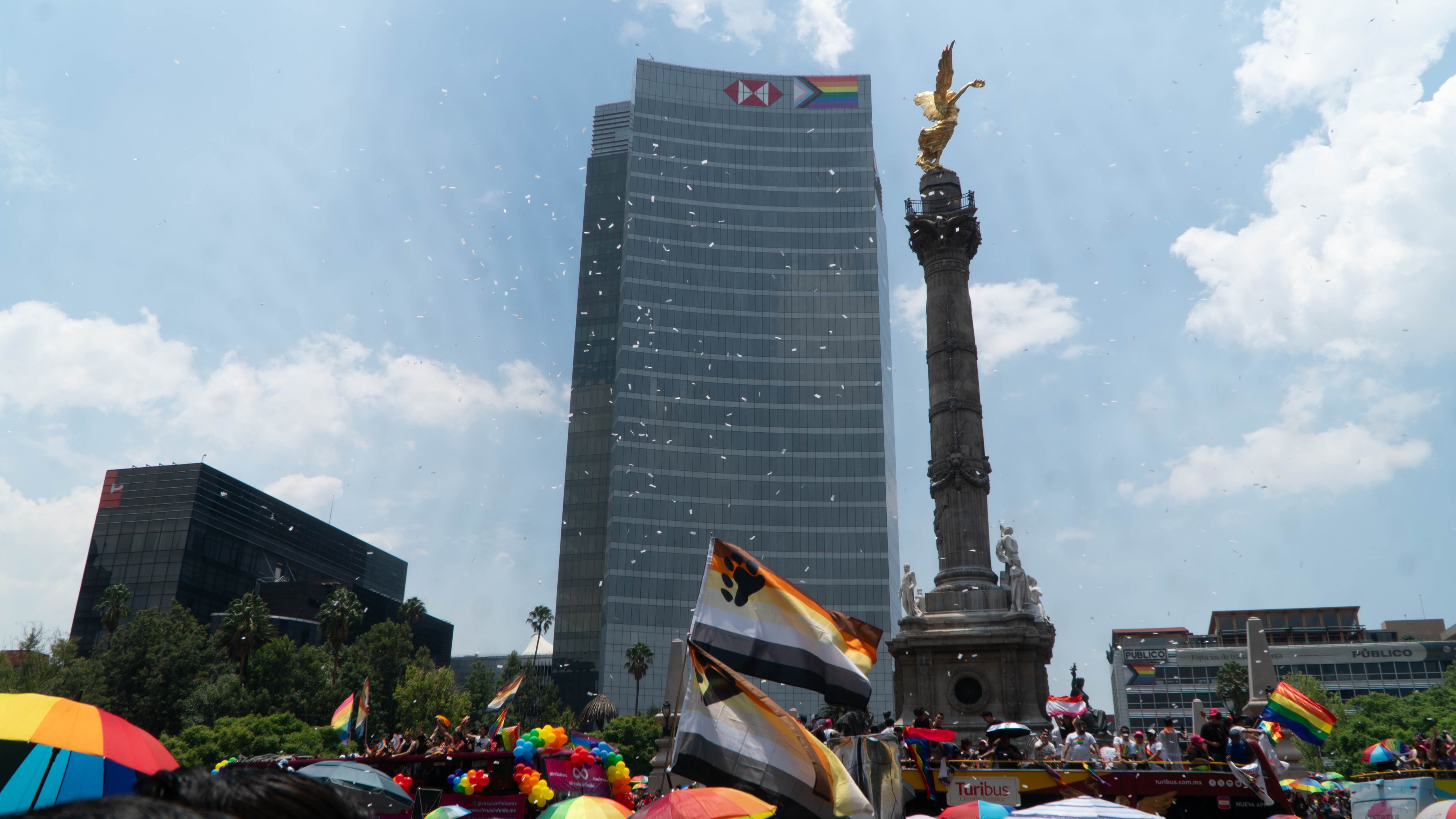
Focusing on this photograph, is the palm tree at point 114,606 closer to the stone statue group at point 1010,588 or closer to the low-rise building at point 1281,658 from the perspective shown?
the stone statue group at point 1010,588

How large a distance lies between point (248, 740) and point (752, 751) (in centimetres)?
4781

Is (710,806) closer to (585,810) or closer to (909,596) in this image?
(585,810)

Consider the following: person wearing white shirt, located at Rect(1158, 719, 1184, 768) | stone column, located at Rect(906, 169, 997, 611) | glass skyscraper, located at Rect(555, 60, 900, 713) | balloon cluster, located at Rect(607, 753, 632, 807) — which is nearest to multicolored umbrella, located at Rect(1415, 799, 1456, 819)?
person wearing white shirt, located at Rect(1158, 719, 1184, 768)

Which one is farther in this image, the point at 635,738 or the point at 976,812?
the point at 635,738

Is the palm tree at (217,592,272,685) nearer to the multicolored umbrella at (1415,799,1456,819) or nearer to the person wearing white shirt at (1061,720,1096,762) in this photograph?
the person wearing white shirt at (1061,720,1096,762)

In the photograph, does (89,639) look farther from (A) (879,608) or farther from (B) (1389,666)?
(B) (1389,666)

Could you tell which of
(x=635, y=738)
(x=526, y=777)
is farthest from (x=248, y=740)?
(x=526, y=777)

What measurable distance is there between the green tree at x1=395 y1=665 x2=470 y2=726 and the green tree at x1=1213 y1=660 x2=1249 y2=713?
64.3 meters

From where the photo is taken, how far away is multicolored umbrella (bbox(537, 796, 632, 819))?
12.1 meters

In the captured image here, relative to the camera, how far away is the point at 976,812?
46.4 feet

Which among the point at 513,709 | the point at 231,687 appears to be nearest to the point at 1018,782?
the point at 231,687

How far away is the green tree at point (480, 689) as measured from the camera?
Answer: 75.5 meters

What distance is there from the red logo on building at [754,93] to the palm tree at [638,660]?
69181 mm

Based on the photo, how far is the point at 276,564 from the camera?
365 feet
